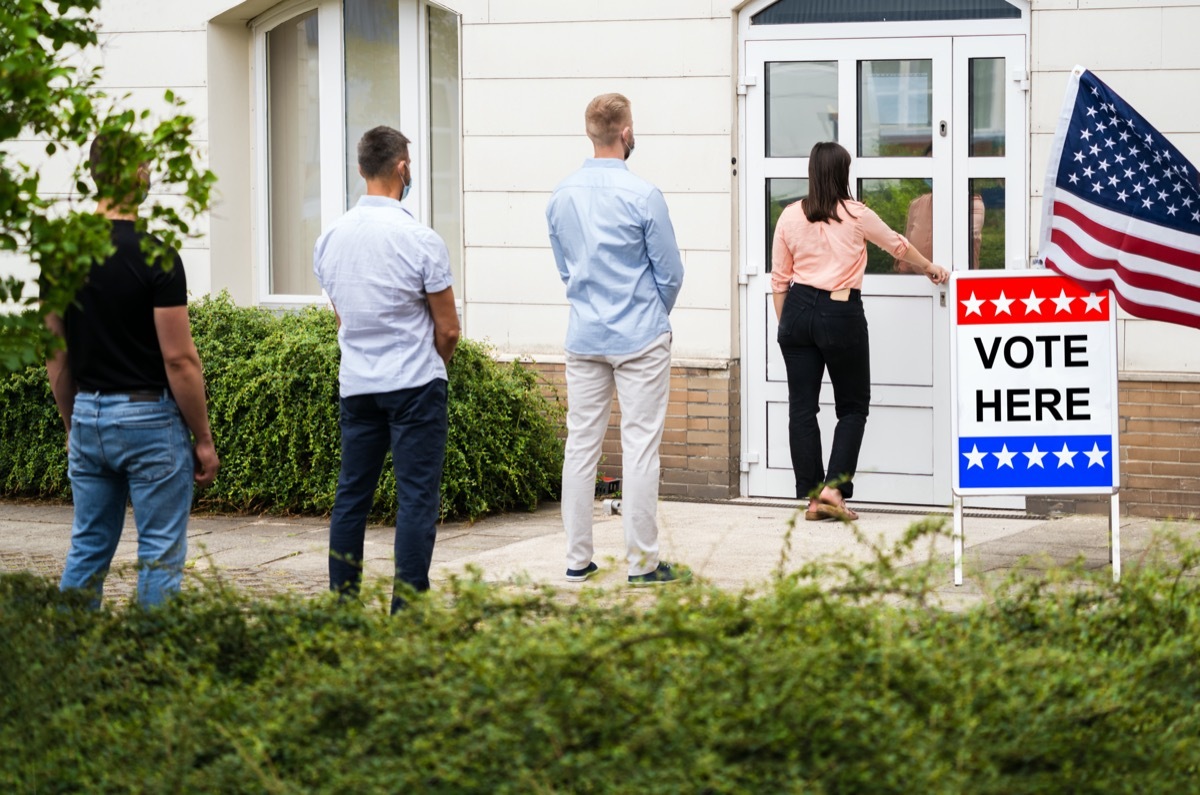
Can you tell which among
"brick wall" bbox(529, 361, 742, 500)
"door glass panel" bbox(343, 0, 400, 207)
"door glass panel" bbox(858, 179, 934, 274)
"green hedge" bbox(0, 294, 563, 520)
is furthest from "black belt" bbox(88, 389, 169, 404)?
"door glass panel" bbox(343, 0, 400, 207)

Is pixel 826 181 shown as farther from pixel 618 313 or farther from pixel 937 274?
pixel 618 313

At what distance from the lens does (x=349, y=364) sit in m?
5.79

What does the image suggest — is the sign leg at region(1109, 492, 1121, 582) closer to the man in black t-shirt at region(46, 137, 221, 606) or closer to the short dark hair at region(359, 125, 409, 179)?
the short dark hair at region(359, 125, 409, 179)

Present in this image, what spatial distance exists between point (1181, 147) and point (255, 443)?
500 centimetres

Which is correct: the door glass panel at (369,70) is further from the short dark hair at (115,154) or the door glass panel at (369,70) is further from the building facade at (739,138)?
the short dark hair at (115,154)

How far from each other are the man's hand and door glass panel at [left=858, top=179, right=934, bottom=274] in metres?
4.49

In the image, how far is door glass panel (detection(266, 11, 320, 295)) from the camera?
1040cm

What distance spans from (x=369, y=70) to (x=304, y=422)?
2771 millimetres

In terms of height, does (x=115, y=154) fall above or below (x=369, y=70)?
below

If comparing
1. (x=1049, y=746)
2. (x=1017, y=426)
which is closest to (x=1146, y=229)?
(x=1017, y=426)

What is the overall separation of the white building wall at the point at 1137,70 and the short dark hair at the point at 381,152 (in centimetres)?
371

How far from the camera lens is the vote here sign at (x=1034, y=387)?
263 inches

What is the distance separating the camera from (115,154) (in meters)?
4.11

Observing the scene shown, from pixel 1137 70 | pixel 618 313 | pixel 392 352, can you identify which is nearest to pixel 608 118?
pixel 618 313
